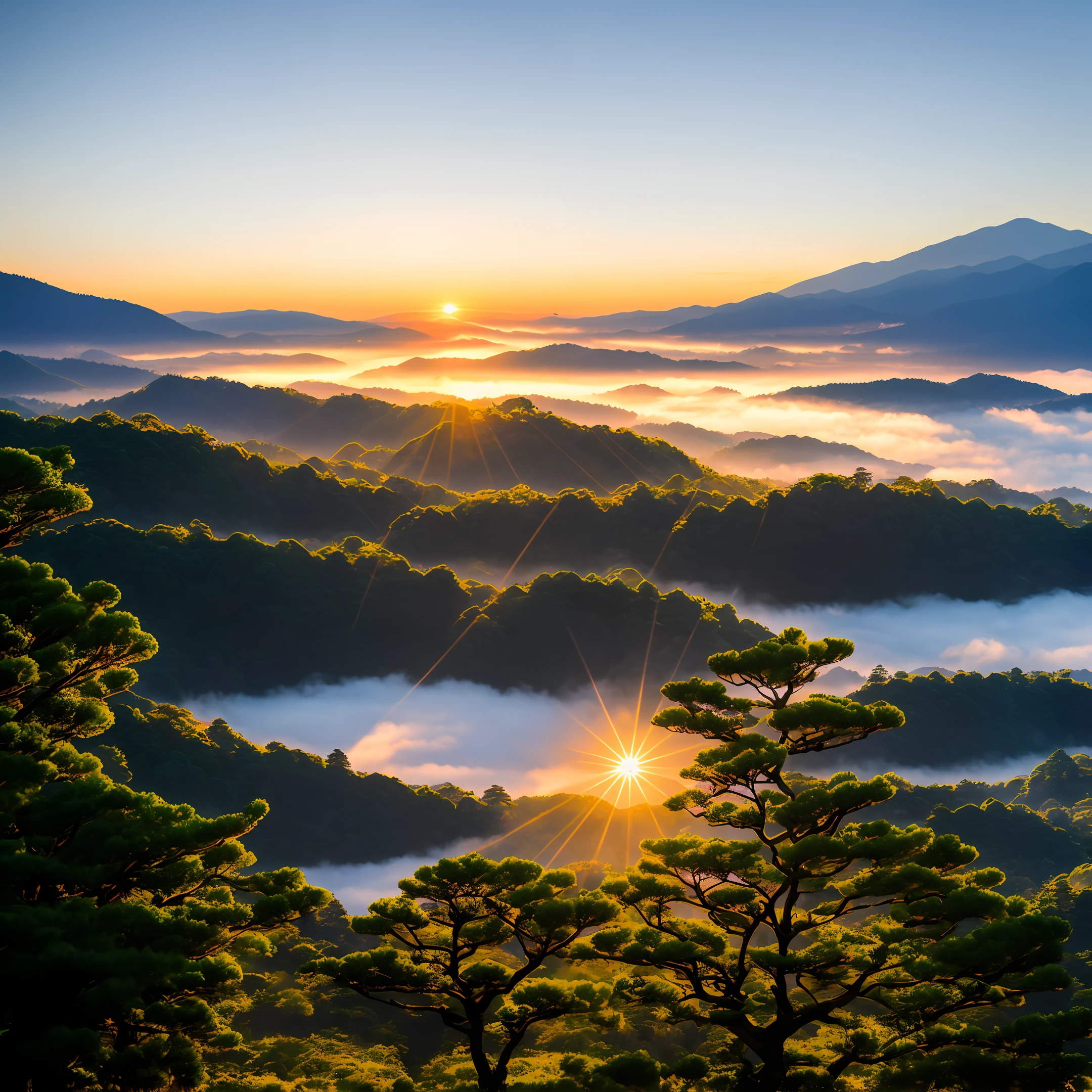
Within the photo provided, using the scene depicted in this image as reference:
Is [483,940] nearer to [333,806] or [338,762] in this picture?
[333,806]

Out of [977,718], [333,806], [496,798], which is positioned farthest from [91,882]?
[977,718]

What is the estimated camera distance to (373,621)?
162250 millimetres

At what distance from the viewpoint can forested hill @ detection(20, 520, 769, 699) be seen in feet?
494

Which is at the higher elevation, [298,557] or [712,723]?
[712,723]

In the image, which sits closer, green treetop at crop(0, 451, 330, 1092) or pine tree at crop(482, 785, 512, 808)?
green treetop at crop(0, 451, 330, 1092)

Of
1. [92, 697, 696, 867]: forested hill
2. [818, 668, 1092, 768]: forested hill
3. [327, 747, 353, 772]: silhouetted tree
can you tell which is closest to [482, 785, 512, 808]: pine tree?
[92, 697, 696, 867]: forested hill

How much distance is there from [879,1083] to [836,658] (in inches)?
447

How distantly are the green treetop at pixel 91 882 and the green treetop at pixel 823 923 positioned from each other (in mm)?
8387

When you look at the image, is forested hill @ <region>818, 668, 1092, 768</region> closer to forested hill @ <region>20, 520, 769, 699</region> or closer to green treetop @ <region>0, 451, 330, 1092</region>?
forested hill @ <region>20, 520, 769, 699</region>

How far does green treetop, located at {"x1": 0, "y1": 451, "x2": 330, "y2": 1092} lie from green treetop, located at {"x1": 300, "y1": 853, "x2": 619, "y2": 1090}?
184cm

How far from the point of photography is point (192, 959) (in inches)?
699

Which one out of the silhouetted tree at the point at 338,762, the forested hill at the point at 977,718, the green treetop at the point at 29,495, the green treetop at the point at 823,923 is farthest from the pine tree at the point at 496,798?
the green treetop at the point at 29,495

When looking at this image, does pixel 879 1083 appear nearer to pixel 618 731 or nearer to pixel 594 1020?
pixel 594 1020

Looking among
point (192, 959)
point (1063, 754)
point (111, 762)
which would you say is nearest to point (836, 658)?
point (192, 959)
